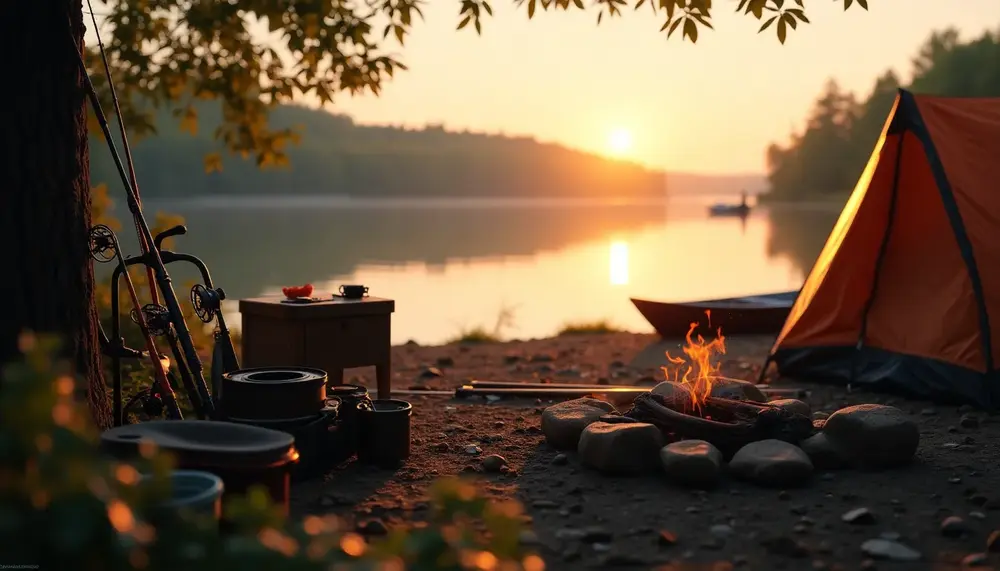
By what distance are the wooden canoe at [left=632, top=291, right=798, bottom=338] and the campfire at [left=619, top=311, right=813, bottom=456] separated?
467 centimetres

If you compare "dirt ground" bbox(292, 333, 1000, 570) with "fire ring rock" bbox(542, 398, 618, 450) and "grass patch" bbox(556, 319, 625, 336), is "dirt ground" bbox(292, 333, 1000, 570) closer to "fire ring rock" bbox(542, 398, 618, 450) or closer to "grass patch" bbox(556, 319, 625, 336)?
"fire ring rock" bbox(542, 398, 618, 450)

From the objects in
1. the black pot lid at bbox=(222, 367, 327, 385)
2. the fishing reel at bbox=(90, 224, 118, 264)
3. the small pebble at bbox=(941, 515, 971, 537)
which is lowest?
the small pebble at bbox=(941, 515, 971, 537)

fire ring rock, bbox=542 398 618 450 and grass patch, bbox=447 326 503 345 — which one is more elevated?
fire ring rock, bbox=542 398 618 450

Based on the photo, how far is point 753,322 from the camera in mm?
11008

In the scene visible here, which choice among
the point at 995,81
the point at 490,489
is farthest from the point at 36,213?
the point at 995,81

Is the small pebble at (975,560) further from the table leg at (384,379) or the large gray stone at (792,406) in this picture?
the table leg at (384,379)

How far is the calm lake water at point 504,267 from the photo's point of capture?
18.1m

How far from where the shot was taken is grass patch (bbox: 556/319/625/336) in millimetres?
13156

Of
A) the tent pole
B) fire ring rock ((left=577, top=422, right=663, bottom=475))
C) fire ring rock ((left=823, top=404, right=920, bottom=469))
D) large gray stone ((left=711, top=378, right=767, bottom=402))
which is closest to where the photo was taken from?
fire ring rock ((left=577, top=422, right=663, bottom=475))

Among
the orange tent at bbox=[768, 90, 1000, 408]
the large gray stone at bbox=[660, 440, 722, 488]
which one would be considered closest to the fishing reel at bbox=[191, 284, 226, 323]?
the large gray stone at bbox=[660, 440, 722, 488]

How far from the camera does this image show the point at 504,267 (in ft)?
90.6

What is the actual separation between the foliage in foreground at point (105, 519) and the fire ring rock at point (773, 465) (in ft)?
10.3

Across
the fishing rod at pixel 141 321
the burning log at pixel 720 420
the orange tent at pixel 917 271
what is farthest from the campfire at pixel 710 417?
the fishing rod at pixel 141 321

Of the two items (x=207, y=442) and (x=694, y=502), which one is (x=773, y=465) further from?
(x=207, y=442)
